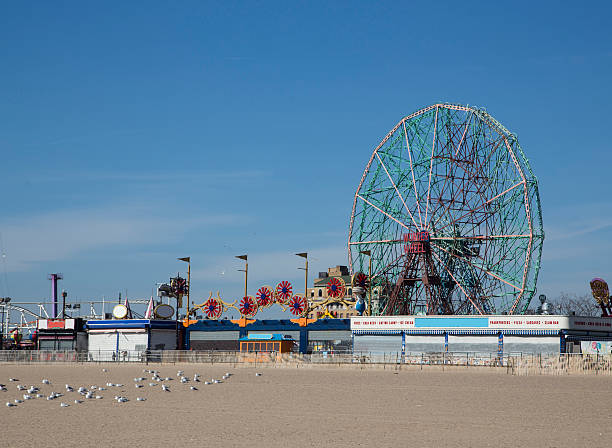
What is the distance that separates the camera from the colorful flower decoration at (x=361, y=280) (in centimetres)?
8100

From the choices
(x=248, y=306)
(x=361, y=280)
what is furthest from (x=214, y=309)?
(x=361, y=280)

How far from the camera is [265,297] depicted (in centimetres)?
8294

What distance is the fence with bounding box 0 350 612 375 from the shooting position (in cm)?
5022

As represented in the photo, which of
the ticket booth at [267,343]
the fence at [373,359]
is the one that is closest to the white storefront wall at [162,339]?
the fence at [373,359]

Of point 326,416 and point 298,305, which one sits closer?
point 326,416

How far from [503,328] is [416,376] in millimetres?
22293

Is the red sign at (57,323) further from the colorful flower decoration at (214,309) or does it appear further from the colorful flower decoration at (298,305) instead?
the colorful flower decoration at (298,305)

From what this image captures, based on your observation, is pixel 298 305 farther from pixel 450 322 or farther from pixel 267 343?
pixel 450 322

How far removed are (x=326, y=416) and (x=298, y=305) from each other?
5501 cm

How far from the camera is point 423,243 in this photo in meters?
80.9

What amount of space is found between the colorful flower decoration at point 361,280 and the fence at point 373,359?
16341mm

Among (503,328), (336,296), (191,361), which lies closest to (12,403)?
(191,361)

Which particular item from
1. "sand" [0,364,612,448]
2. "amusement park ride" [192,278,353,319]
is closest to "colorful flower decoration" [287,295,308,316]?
"amusement park ride" [192,278,353,319]

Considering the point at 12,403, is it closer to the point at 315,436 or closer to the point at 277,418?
the point at 277,418
